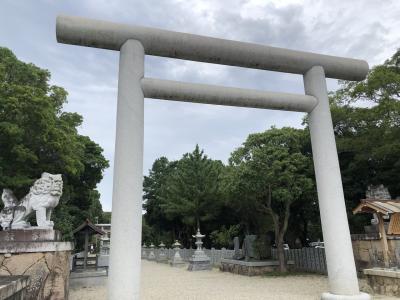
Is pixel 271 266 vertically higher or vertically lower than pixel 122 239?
lower

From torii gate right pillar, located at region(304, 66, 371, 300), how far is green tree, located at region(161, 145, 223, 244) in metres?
17.5

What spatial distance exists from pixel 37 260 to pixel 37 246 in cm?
28

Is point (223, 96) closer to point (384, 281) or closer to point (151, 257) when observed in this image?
point (384, 281)

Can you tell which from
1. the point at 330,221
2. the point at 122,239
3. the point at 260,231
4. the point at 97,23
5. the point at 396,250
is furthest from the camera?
the point at 260,231

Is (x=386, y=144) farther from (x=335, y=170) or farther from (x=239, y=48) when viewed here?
(x=239, y=48)

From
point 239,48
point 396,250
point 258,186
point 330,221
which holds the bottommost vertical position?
point 396,250

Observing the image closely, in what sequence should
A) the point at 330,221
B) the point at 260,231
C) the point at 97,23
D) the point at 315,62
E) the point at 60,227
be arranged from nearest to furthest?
the point at 97,23, the point at 330,221, the point at 315,62, the point at 60,227, the point at 260,231

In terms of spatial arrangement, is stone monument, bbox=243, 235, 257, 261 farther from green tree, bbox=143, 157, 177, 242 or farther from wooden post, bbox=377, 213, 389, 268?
green tree, bbox=143, 157, 177, 242

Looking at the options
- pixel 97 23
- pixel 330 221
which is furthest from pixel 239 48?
pixel 330 221

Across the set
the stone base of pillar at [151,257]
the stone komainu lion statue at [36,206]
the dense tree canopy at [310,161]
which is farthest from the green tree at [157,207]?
the stone komainu lion statue at [36,206]

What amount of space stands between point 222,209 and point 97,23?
20.5m

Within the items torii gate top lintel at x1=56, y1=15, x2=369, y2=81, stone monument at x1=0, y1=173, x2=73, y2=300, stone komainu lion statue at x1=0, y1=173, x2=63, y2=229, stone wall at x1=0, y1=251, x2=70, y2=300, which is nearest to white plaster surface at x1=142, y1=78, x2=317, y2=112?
torii gate top lintel at x1=56, y1=15, x2=369, y2=81

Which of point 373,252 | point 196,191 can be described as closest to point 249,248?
point 373,252

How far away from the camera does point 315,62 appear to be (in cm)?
583
